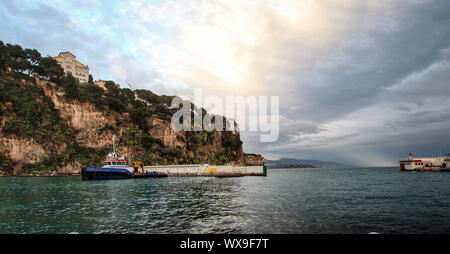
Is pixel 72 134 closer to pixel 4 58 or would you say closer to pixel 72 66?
pixel 4 58

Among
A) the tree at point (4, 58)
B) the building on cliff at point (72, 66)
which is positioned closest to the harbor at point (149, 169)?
the tree at point (4, 58)

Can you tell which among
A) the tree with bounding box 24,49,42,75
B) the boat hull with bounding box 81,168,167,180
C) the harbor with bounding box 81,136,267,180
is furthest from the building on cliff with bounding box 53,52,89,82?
the boat hull with bounding box 81,168,167,180

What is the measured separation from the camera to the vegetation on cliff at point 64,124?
89375 mm

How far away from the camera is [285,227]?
15.5 m

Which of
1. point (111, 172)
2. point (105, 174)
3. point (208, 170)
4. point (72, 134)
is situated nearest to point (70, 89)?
point (72, 134)

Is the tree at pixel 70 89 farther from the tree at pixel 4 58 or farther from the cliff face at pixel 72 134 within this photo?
the tree at pixel 4 58

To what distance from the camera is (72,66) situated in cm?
13900

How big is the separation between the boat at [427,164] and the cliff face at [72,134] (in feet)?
289

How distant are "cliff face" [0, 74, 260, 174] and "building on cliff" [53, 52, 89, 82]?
35256 millimetres

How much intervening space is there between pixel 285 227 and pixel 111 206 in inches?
702

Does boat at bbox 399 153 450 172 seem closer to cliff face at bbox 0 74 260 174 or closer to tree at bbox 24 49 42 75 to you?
cliff face at bbox 0 74 260 174
